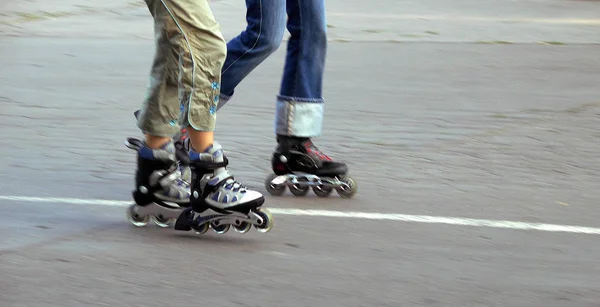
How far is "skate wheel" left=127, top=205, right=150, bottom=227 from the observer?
4.91 metres

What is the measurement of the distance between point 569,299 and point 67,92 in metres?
5.45

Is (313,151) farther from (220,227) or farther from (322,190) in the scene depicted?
(220,227)

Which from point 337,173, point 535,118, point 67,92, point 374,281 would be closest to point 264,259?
point 374,281

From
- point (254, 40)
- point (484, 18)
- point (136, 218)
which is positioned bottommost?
point (484, 18)

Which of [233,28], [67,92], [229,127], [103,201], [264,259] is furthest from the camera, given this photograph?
[233,28]

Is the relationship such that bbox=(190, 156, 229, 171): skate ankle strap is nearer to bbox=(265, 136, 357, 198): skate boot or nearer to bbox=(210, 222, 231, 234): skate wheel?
bbox=(210, 222, 231, 234): skate wheel

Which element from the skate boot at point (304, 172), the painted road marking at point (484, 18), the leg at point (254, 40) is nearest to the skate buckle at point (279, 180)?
the skate boot at point (304, 172)

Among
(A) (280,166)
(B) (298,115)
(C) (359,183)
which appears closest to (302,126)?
(B) (298,115)

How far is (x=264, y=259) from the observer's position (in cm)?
441

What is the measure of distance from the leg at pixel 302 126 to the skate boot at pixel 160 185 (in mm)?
782

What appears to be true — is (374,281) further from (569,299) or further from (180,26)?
(180,26)

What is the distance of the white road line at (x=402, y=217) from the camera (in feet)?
16.2

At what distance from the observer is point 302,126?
554 centimetres

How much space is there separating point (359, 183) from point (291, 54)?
759mm
